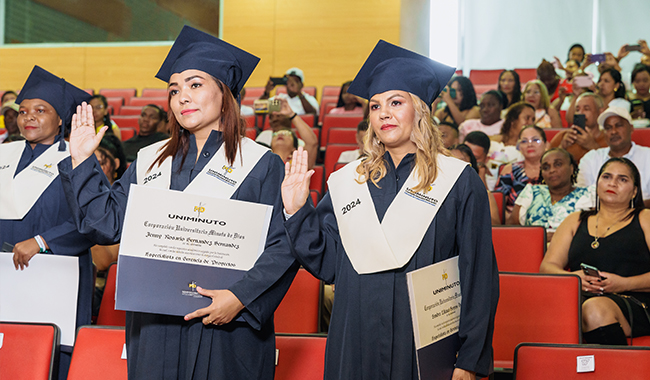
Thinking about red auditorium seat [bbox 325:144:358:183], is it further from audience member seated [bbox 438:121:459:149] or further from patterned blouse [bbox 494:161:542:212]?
patterned blouse [bbox 494:161:542:212]

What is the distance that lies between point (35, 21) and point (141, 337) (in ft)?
37.7

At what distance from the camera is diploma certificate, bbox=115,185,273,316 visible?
5.67 ft

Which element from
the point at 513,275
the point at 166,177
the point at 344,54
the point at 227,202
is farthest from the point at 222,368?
the point at 344,54

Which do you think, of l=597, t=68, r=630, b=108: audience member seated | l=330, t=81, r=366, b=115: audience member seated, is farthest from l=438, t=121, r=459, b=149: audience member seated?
l=597, t=68, r=630, b=108: audience member seated

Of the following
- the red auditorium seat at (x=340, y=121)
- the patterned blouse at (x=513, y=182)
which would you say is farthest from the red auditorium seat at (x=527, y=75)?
the patterned blouse at (x=513, y=182)

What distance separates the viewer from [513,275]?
3.02 meters

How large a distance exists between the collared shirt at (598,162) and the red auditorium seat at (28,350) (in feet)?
13.4

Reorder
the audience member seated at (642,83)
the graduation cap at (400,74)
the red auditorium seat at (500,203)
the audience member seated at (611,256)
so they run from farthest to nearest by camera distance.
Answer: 1. the audience member seated at (642,83)
2. the red auditorium seat at (500,203)
3. the audience member seated at (611,256)
4. the graduation cap at (400,74)

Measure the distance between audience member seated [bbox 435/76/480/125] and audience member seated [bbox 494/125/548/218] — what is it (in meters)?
1.72

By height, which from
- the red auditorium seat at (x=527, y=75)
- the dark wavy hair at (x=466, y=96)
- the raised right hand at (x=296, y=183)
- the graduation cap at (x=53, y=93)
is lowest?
the raised right hand at (x=296, y=183)

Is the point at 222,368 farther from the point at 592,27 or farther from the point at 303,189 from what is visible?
the point at 592,27

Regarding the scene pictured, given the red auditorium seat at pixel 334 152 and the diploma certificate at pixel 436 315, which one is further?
the red auditorium seat at pixel 334 152

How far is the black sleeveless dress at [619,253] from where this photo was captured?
340cm

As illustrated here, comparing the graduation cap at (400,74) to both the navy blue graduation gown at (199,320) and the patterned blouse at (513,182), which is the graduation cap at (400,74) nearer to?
the navy blue graduation gown at (199,320)
